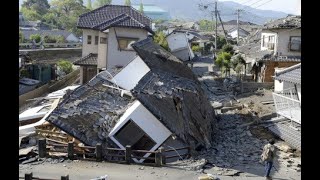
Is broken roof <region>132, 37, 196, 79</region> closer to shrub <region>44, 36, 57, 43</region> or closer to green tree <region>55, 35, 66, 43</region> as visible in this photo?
shrub <region>44, 36, 57, 43</region>

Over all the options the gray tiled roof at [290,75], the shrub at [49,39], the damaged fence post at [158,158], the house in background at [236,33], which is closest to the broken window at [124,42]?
the gray tiled roof at [290,75]

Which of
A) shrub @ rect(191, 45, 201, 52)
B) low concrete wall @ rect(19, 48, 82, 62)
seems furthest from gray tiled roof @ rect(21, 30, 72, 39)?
shrub @ rect(191, 45, 201, 52)

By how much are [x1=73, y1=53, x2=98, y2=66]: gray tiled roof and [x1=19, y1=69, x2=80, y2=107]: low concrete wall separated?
4135mm

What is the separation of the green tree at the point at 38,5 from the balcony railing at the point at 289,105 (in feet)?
277

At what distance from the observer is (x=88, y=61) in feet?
102

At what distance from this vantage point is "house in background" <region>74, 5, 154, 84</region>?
1109 inches

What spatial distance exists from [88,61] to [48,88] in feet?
17.3

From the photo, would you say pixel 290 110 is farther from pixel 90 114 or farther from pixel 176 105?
pixel 90 114

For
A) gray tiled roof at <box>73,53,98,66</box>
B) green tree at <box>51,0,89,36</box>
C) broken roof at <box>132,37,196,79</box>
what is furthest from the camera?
green tree at <box>51,0,89,36</box>

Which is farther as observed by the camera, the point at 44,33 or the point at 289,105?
the point at 44,33

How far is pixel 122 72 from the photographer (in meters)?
21.8

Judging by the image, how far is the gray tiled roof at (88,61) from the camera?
101 ft

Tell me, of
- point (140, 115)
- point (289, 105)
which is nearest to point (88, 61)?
point (140, 115)
